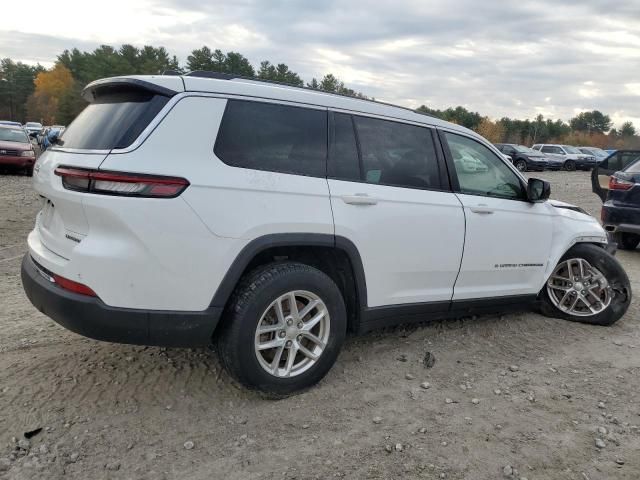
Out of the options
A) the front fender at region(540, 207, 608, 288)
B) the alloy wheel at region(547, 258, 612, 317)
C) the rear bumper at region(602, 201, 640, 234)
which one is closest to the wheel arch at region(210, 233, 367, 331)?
the front fender at region(540, 207, 608, 288)

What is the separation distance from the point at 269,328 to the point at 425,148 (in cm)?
179

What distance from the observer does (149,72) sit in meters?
64.3

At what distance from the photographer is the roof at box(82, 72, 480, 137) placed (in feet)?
9.73

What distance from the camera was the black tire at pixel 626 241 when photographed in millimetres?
8648

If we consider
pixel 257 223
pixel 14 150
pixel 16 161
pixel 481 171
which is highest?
pixel 481 171

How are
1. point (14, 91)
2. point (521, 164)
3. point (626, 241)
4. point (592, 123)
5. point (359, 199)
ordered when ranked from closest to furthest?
point (359, 199), point (626, 241), point (521, 164), point (14, 91), point (592, 123)

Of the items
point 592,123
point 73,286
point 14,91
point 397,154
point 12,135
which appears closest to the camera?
point 73,286

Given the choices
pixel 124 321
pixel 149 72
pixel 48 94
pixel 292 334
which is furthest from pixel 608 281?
pixel 48 94

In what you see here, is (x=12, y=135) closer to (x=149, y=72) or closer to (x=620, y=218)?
(x=620, y=218)

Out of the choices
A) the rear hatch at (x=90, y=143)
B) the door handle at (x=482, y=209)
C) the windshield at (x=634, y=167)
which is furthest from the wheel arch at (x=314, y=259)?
the windshield at (x=634, y=167)

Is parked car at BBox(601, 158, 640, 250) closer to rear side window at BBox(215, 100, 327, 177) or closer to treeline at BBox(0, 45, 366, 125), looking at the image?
rear side window at BBox(215, 100, 327, 177)

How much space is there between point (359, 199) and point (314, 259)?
0.48 meters

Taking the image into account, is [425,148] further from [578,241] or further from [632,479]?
[632,479]

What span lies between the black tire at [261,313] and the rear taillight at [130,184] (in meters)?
0.68
